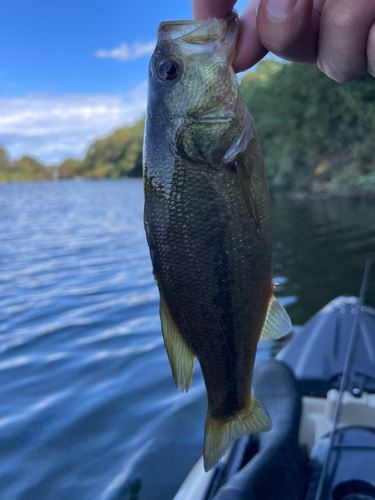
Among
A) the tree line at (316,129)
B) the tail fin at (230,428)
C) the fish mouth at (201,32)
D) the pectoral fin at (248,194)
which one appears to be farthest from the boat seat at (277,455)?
the tree line at (316,129)

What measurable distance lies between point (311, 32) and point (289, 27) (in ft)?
0.43

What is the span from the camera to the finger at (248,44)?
1895mm

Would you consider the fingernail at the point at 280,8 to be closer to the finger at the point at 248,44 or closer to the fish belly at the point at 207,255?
the finger at the point at 248,44

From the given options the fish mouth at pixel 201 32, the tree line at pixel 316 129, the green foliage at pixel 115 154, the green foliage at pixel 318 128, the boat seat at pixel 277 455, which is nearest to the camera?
the fish mouth at pixel 201 32

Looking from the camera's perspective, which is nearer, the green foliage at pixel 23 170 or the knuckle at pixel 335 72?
the knuckle at pixel 335 72

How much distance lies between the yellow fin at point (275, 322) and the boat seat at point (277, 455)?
1428 millimetres

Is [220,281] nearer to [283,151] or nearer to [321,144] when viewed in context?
[321,144]

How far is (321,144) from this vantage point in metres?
30.9

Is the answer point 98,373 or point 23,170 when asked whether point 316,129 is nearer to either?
point 98,373

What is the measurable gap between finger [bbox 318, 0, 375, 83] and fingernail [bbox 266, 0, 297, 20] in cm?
13

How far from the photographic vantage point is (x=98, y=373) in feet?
20.7

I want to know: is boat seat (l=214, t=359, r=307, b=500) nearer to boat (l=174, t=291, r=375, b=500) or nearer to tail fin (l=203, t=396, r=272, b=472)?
boat (l=174, t=291, r=375, b=500)

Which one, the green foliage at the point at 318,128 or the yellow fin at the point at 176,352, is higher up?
the green foliage at the point at 318,128


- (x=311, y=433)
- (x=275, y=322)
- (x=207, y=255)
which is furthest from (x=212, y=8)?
(x=311, y=433)
